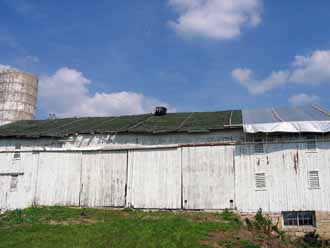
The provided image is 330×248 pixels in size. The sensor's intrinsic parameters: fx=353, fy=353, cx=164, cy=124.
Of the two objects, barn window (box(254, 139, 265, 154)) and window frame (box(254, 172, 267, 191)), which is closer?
window frame (box(254, 172, 267, 191))

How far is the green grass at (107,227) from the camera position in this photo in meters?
14.1

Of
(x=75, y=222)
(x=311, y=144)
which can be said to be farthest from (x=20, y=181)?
(x=311, y=144)

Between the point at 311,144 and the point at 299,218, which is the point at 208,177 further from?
the point at 311,144

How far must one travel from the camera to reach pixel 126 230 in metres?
15.5

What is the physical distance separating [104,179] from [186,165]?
16.3 ft

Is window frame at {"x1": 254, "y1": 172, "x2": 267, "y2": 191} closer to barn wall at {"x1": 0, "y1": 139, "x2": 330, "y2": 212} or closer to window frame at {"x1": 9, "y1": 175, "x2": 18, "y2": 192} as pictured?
barn wall at {"x1": 0, "y1": 139, "x2": 330, "y2": 212}

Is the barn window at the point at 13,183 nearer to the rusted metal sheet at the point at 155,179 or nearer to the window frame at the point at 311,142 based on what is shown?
the rusted metal sheet at the point at 155,179

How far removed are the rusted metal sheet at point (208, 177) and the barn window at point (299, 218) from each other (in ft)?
9.20

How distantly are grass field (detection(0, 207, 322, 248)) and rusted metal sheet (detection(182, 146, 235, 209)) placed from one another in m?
0.73

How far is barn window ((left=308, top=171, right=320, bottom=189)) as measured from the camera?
17933mm

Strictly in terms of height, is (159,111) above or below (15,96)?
below

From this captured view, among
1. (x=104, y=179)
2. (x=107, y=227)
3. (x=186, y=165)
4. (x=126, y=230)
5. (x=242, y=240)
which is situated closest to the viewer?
(x=242, y=240)

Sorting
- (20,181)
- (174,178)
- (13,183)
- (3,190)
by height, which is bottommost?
(3,190)

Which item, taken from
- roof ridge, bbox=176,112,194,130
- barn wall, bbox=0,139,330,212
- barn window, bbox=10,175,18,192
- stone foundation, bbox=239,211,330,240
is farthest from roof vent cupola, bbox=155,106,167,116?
stone foundation, bbox=239,211,330,240
